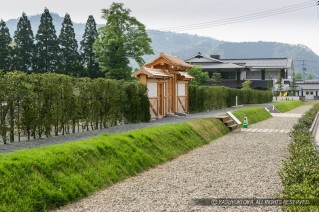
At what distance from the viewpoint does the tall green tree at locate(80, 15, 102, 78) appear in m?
57.0

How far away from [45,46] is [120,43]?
10.4m

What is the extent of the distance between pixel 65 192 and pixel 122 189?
5.21 ft

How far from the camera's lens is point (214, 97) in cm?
3825

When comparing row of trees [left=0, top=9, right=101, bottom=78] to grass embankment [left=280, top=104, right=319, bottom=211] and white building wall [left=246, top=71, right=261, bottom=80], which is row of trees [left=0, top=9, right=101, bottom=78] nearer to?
white building wall [left=246, top=71, right=261, bottom=80]

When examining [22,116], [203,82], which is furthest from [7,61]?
[22,116]

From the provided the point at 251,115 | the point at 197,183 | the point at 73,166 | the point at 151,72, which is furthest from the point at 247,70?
the point at 73,166

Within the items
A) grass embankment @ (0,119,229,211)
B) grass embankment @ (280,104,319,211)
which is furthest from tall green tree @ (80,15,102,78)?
grass embankment @ (280,104,319,211)

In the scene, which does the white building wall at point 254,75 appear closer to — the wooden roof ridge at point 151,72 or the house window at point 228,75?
the house window at point 228,75

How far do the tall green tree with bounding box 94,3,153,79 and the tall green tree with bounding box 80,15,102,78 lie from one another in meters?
4.67

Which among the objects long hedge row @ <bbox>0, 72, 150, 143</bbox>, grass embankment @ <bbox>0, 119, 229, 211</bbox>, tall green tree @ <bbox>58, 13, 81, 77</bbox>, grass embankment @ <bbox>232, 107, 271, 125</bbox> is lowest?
grass embankment @ <bbox>232, 107, 271, 125</bbox>

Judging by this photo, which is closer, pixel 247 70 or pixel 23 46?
pixel 23 46

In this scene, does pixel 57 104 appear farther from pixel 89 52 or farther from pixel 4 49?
pixel 89 52

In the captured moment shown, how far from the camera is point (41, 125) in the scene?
1486 centimetres

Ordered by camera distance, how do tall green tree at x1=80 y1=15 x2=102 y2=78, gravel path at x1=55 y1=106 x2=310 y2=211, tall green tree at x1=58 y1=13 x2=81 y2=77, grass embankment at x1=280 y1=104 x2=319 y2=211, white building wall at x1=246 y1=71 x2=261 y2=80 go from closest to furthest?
1. grass embankment at x1=280 y1=104 x2=319 y2=211
2. gravel path at x1=55 y1=106 x2=310 y2=211
3. tall green tree at x1=58 y1=13 x2=81 y2=77
4. tall green tree at x1=80 y1=15 x2=102 y2=78
5. white building wall at x1=246 y1=71 x2=261 y2=80
